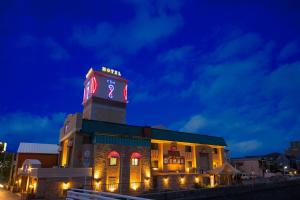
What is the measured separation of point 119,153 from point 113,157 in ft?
3.76

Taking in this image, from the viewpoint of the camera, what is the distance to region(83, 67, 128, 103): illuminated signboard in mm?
50812

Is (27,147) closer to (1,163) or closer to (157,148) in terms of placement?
(1,163)

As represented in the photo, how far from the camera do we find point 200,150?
5331 centimetres

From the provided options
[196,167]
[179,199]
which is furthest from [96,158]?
[196,167]

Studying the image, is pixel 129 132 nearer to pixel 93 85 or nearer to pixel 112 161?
pixel 112 161

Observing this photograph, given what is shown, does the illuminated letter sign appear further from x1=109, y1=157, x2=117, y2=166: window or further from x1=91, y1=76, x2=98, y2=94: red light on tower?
x1=109, y1=157, x2=117, y2=166: window

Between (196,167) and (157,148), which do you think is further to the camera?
(196,167)

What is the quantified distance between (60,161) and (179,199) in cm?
2661

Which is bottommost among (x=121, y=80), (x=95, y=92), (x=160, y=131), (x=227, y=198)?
(x=227, y=198)

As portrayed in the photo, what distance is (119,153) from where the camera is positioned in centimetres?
3962

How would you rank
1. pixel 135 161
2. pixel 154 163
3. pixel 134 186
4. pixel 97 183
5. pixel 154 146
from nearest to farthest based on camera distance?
1. pixel 97 183
2. pixel 134 186
3. pixel 135 161
4. pixel 154 163
5. pixel 154 146

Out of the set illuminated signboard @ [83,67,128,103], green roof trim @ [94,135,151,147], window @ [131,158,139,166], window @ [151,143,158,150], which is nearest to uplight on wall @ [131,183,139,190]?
window @ [131,158,139,166]

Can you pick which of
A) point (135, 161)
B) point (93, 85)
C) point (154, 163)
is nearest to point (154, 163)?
point (154, 163)

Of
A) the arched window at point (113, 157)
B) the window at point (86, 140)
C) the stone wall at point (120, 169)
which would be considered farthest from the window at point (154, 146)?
the window at point (86, 140)
